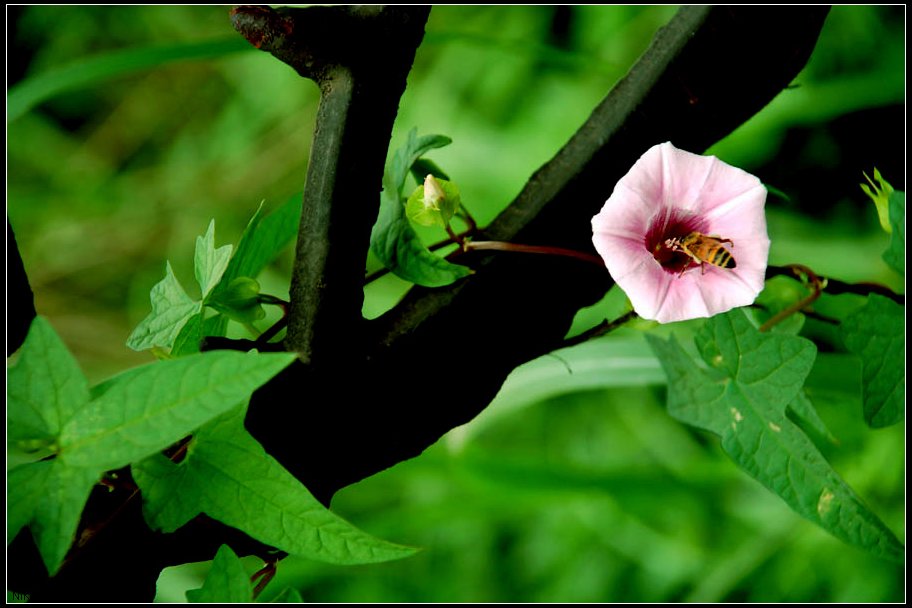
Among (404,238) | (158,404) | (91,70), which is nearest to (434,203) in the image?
(404,238)

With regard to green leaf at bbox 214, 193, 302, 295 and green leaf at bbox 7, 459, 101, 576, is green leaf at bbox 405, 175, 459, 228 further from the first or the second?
green leaf at bbox 7, 459, 101, 576

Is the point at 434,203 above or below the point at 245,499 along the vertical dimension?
above

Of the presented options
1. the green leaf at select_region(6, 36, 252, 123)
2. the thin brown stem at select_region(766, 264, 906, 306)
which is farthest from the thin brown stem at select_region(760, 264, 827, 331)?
the green leaf at select_region(6, 36, 252, 123)

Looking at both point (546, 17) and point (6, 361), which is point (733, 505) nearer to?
point (546, 17)

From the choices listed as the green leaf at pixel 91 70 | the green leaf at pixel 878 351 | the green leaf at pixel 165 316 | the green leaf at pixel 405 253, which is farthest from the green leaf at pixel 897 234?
the green leaf at pixel 91 70

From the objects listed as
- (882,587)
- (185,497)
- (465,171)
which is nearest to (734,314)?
(185,497)

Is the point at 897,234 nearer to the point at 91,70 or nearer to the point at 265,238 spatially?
the point at 265,238
